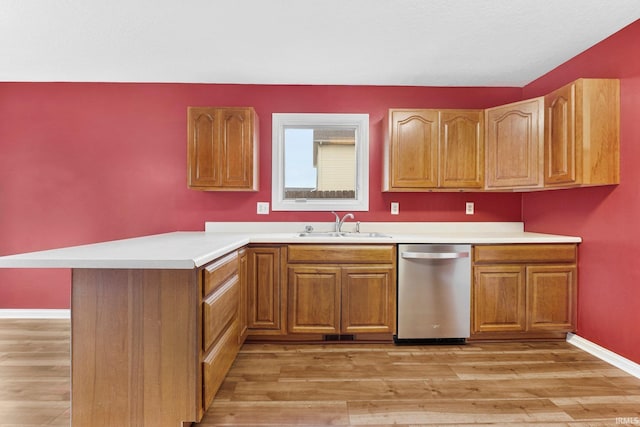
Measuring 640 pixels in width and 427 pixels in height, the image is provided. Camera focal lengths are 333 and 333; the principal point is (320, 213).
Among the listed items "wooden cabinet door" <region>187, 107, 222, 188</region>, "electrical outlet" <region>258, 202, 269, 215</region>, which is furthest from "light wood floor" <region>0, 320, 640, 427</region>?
"wooden cabinet door" <region>187, 107, 222, 188</region>

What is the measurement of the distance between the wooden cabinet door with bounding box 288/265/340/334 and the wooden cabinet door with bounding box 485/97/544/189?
1.65 meters

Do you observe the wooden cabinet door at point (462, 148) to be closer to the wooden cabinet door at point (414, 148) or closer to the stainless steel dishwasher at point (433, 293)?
the wooden cabinet door at point (414, 148)

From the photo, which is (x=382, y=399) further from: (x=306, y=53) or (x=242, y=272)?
(x=306, y=53)

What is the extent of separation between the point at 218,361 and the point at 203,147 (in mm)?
1829

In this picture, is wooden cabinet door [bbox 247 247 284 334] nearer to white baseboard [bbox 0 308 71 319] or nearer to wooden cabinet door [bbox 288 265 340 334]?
wooden cabinet door [bbox 288 265 340 334]

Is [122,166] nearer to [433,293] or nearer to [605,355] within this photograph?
[433,293]

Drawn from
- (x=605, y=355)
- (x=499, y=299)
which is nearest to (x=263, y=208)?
(x=499, y=299)

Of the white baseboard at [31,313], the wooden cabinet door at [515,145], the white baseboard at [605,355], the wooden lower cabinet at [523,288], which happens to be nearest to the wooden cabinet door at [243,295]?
the wooden lower cabinet at [523,288]

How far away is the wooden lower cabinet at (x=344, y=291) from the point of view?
8.71 ft

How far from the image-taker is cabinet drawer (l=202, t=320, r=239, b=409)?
1625 mm

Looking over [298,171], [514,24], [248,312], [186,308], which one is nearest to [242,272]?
[248,312]

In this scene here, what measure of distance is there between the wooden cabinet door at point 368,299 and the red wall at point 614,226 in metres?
1.51

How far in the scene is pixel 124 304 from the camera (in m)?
1.51

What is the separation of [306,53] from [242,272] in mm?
1812
